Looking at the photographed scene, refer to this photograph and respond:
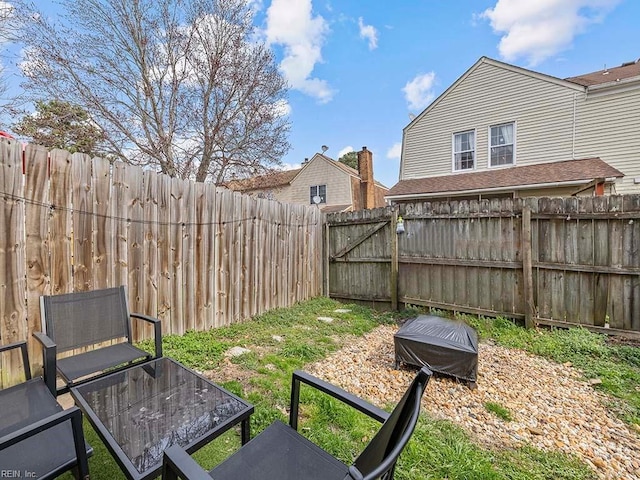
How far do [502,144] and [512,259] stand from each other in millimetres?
6845

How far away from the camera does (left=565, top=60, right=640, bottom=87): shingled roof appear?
27.8 ft

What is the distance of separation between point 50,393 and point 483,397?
137 inches

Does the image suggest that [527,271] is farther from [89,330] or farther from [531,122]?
[531,122]

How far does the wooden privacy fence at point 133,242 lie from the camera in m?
2.62

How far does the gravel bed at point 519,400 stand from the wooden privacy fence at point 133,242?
1.99 metres

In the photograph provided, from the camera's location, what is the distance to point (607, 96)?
8.27 m

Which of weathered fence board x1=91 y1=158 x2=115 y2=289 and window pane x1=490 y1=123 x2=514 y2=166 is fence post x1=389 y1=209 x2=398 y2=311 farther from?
window pane x1=490 y1=123 x2=514 y2=166

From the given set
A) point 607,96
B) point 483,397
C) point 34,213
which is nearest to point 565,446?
point 483,397

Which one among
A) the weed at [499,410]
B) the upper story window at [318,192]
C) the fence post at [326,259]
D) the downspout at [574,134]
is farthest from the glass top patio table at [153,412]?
the upper story window at [318,192]

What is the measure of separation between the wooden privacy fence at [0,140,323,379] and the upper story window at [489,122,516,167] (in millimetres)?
8164

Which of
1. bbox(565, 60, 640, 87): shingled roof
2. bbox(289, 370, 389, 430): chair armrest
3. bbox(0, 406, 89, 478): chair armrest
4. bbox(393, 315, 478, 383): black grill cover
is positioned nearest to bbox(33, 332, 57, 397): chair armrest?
bbox(0, 406, 89, 478): chair armrest

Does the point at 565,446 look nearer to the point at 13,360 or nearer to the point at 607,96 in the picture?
the point at 13,360

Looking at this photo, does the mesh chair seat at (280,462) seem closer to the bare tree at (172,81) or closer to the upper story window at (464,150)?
the bare tree at (172,81)

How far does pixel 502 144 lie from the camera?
9.74 meters
